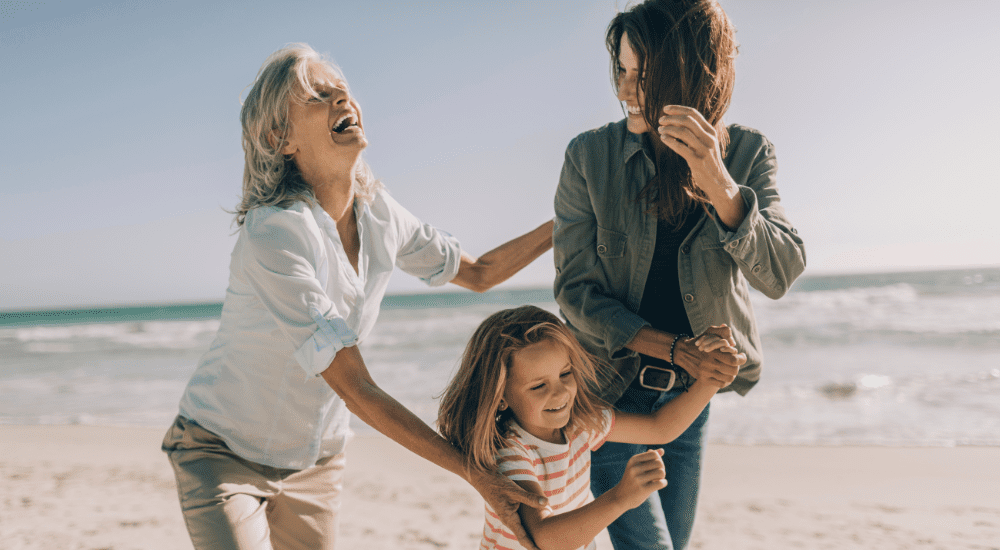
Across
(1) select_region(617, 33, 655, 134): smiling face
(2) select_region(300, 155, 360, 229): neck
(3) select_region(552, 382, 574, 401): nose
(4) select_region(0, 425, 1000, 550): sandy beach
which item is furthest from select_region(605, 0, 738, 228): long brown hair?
(4) select_region(0, 425, 1000, 550): sandy beach

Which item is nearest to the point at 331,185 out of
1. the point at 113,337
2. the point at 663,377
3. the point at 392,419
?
the point at 392,419

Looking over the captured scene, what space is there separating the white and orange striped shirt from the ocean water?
0.31 metres

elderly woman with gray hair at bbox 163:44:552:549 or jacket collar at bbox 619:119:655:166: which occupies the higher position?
jacket collar at bbox 619:119:655:166

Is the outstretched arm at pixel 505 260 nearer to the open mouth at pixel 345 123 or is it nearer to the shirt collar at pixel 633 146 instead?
the shirt collar at pixel 633 146

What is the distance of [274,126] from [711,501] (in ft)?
15.1

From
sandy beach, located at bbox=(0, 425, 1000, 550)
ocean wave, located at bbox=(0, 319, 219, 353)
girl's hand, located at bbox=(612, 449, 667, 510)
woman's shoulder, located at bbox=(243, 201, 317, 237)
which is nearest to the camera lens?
girl's hand, located at bbox=(612, 449, 667, 510)

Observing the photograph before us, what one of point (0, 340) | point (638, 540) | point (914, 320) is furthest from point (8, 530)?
point (0, 340)

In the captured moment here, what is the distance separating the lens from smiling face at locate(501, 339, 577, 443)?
1785 millimetres

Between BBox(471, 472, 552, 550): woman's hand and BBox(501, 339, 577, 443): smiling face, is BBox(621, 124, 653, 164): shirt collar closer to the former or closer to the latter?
BBox(501, 339, 577, 443): smiling face

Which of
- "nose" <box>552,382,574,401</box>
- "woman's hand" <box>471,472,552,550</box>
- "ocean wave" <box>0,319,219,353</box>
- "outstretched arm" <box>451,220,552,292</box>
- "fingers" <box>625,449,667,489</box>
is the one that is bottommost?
"ocean wave" <box>0,319,219,353</box>

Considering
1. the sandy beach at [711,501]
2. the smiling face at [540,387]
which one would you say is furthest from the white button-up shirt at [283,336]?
the sandy beach at [711,501]

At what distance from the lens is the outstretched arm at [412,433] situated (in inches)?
60.4

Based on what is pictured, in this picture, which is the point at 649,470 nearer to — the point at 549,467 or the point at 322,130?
the point at 549,467

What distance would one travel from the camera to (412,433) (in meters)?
1.55
